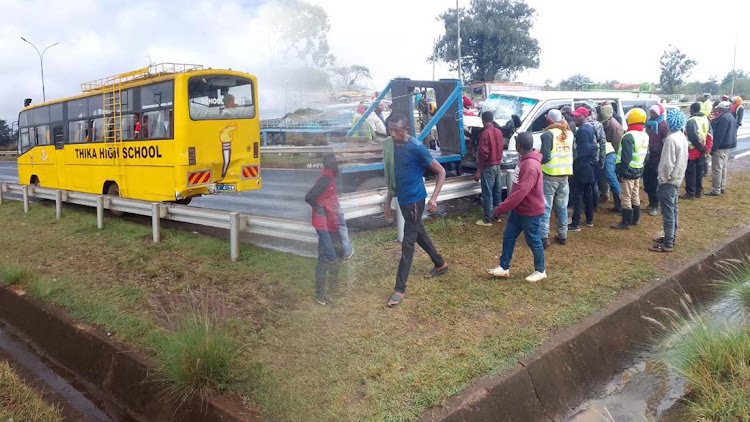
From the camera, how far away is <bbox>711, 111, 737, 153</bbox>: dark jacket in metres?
9.05

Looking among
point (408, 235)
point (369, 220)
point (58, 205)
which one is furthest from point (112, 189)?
point (408, 235)

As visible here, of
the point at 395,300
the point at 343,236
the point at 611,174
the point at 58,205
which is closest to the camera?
the point at 395,300

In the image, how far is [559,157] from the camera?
20.6 feet

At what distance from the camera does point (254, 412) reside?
10.8 feet

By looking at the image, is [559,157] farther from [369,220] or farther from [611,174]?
[369,220]

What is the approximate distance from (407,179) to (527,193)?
46.4 inches

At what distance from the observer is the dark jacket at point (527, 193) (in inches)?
196

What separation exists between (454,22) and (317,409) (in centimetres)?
270

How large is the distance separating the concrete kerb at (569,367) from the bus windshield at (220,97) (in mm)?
7104

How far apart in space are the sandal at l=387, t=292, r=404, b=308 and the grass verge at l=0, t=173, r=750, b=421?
7 cm

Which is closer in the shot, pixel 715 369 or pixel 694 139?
pixel 715 369

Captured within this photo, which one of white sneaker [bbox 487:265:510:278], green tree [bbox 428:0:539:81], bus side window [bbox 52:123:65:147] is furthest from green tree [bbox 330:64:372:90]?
bus side window [bbox 52:123:65:147]

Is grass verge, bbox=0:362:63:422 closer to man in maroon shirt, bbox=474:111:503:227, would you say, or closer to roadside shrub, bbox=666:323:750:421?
roadside shrub, bbox=666:323:750:421

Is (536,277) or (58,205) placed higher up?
(58,205)
